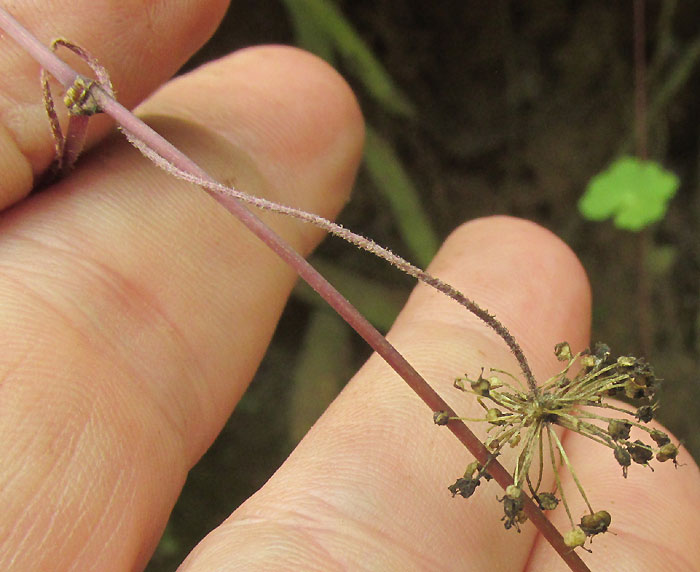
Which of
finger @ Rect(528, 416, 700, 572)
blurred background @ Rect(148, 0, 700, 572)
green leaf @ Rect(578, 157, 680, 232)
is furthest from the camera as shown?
blurred background @ Rect(148, 0, 700, 572)

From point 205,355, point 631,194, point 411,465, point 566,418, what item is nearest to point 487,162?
point 631,194

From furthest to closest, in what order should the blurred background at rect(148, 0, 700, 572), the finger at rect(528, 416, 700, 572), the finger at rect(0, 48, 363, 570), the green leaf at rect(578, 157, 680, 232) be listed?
the blurred background at rect(148, 0, 700, 572)
the green leaf at rect(578, 157, 680, 232)
the finger at rect(528, 416, 700, 572)
the finger at rect(0, 48, 363, 570)

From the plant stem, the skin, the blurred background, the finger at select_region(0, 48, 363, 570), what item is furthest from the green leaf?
the plant stem

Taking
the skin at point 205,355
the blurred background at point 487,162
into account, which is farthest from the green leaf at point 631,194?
the skin at point 205,355

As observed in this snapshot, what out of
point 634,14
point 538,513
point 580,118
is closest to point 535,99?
point 580,118

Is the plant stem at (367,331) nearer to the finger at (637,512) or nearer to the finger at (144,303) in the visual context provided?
the finger at (637,512)

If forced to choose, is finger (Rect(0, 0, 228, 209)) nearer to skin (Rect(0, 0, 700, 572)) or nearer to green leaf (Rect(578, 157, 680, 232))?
skin (Rect(0, 0, 700, 572))

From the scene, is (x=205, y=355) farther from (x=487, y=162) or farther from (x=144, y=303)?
(x=487, y=162)
